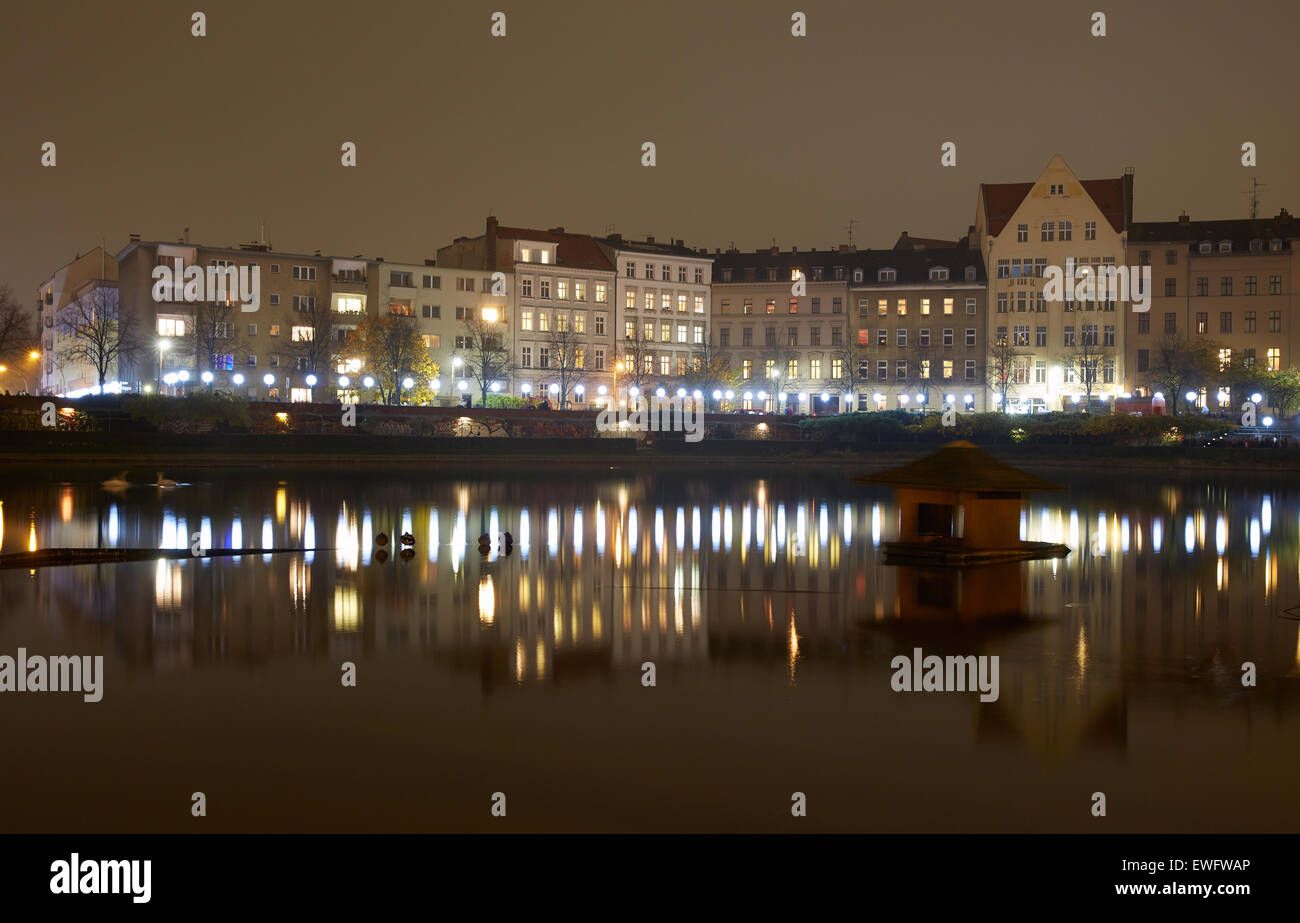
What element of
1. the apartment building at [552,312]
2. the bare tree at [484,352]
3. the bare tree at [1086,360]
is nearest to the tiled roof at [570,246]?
the apartment building at [552,312]

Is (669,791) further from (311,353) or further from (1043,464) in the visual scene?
(311,353)

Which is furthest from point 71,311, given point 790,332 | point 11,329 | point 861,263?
point 861,263

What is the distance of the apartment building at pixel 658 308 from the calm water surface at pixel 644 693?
7871 cm

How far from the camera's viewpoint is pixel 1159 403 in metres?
92.3

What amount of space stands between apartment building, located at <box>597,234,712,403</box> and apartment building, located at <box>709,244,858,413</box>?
87.3 inches

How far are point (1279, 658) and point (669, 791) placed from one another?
999 cm

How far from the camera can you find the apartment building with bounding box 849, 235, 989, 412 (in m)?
104

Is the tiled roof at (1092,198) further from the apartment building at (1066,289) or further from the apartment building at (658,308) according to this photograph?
the apartment building at (658,308)

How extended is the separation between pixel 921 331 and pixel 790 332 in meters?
10.8

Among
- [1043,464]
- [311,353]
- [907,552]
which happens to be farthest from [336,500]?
[311,353]

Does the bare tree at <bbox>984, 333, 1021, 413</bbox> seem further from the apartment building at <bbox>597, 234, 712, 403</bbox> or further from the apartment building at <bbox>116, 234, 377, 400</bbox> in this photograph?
the apartment building at <bbox>116, 234, 377, 400</bbox>

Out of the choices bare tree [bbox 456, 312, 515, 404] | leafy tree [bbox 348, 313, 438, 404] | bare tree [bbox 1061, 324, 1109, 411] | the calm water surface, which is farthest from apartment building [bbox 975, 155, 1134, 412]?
the calm water surface

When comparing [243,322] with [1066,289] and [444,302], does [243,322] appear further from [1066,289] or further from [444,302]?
[1066,289]

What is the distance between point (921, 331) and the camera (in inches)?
4126
